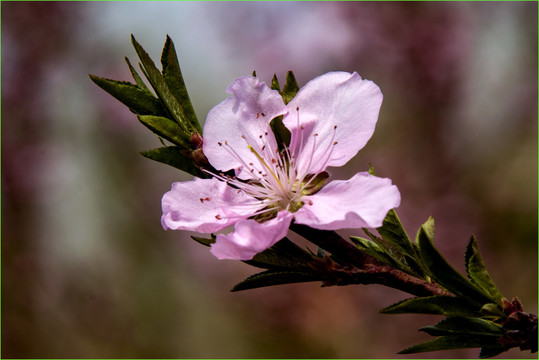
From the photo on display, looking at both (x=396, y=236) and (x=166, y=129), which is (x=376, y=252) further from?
(x=166, y=129)

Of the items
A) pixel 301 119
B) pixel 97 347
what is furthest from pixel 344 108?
pixel 97 347

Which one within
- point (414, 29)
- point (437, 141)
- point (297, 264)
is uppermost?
point (414, 29)

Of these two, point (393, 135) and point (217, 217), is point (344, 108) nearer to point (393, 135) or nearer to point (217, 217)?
point (217, 217)

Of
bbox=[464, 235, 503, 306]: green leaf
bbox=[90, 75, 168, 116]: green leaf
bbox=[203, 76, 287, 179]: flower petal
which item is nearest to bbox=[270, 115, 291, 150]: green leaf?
bbox=[203, 76, 287, 179]: flower petal

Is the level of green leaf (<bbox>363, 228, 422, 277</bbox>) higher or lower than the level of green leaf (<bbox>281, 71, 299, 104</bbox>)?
lower

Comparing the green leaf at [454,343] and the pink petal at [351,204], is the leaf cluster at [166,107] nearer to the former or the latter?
the pink petal at [351,204]

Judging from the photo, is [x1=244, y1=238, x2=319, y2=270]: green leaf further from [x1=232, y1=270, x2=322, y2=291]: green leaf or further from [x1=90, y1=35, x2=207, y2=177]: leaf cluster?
[x1=90, y1=35, x2=207, y2=177]: leaf cluster
